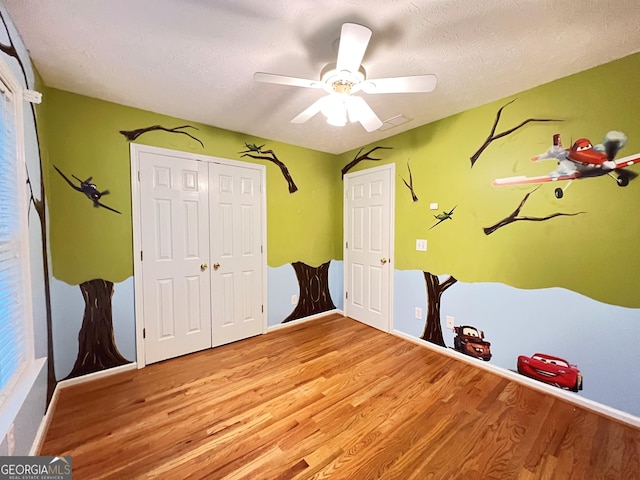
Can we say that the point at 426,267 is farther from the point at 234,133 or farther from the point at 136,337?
the point at 136,337

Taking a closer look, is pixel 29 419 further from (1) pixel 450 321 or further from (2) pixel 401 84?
(1) pixel 450 321

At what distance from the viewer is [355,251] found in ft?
11.4

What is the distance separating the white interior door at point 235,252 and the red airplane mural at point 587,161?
8.69ft

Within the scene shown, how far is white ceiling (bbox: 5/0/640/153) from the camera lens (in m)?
1.25

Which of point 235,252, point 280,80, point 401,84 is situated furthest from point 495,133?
point 235,252

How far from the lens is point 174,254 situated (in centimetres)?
245

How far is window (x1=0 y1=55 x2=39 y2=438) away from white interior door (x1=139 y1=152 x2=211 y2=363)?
903 mm

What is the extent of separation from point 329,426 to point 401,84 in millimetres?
2149

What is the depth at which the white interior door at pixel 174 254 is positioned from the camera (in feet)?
7.63

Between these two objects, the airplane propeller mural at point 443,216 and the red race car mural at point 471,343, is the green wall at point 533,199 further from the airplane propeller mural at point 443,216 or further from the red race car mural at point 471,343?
the red race car mural at point 471,343

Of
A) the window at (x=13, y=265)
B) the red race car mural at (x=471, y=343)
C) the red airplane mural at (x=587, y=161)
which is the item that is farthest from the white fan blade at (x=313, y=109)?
the red race car mural at (x=471, y=343)

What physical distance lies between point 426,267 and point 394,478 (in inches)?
73.6

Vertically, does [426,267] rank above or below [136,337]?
above

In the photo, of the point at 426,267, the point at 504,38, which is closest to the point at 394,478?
the point at 426,267
